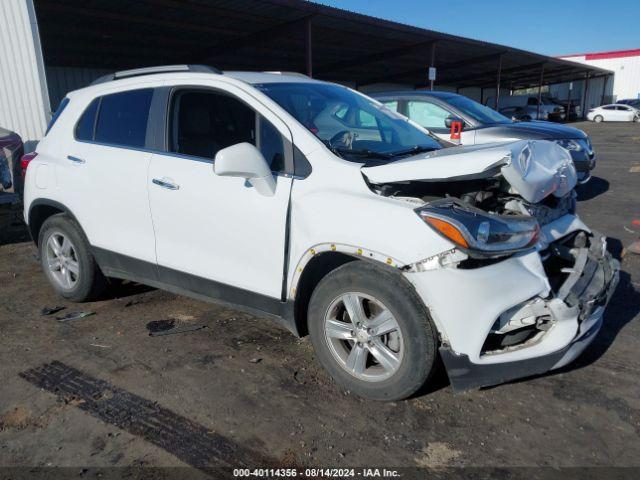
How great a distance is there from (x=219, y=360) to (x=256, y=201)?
111 centimetres

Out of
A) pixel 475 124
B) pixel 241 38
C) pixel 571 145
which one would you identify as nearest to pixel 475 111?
pixel 475 124

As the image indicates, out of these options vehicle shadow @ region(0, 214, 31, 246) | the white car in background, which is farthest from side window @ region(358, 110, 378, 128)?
the white car in background

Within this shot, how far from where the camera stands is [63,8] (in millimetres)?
13820

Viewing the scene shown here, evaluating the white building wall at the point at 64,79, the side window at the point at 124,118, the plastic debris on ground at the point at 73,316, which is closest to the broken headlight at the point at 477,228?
the side window at the point at 124,118

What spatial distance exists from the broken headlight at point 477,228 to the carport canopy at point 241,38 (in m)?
13.0

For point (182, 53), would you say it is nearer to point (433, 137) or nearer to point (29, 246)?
point (29, 246)

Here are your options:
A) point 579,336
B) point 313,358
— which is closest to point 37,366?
point 313,358

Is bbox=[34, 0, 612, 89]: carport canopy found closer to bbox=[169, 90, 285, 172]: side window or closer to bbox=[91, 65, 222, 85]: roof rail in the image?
bbox=[91, 65, 222, 85]: roof rail

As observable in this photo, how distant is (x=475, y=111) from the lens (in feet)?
26.3

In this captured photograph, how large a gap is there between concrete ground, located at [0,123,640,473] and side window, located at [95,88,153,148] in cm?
144

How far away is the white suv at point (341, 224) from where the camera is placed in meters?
2.46

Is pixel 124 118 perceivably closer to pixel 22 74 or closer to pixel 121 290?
pixel 121 290

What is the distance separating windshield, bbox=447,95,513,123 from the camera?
7.84 m

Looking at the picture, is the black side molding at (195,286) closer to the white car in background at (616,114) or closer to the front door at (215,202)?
the front door at (215,202)
